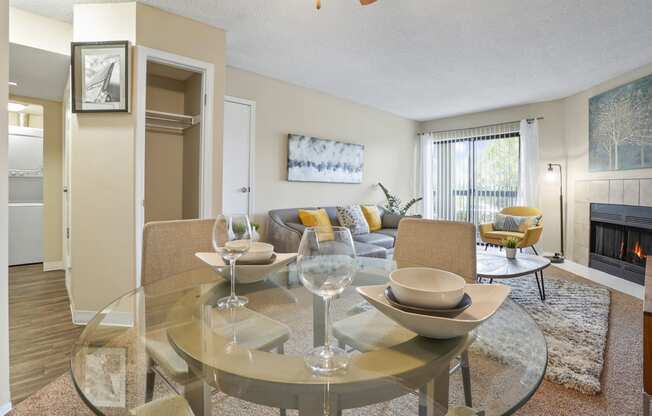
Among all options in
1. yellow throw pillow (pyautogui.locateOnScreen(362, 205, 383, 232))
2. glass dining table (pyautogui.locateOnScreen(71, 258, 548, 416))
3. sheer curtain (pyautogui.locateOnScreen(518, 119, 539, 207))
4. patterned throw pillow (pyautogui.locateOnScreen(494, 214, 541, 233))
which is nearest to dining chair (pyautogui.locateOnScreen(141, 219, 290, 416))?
glass dining table (pyautogui.locateOnScreen(71, 258, 548, 416))

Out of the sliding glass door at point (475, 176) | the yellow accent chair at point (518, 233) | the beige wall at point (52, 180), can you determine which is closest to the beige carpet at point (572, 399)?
the yellow accent chair at point (518, 233)

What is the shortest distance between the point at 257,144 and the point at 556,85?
4.09m

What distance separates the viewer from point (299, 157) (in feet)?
15.0

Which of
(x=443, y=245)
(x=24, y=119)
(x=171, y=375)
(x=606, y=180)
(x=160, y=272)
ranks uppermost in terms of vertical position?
(x=24, y=119)

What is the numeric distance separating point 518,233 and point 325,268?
4884mm

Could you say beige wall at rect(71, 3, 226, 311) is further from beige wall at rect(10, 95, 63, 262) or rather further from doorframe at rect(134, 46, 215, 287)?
beige wall at rect(10, 95, 63, 262)

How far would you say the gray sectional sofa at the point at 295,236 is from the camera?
360 centimetres

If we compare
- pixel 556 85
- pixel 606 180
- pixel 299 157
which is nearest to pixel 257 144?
pixel 299 157

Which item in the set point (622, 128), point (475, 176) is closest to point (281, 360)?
point (622, 128)

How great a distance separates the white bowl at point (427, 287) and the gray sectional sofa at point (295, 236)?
233 centimetres

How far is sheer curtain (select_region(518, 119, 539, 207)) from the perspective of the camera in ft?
17.6

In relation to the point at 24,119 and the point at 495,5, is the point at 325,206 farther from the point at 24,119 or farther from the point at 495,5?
the point at 24,119

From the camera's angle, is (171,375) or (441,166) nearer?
(171,375)

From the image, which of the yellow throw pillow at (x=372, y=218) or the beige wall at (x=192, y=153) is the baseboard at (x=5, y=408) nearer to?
the beige wall at (x=192, y=153)
